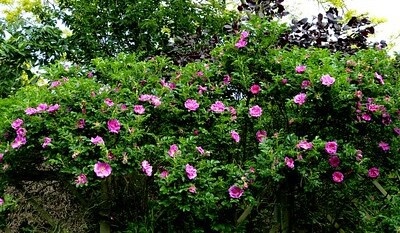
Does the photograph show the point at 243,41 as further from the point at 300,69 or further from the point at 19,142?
the point at 19,142

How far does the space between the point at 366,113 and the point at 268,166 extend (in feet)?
2.05

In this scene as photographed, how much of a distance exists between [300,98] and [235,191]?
2.01ft

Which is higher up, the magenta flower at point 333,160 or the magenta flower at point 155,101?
the magenta flower at point 155,101

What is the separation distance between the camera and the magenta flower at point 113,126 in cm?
287

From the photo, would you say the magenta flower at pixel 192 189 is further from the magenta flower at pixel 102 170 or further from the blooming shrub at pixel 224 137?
the magenta flower at pixel 102 170

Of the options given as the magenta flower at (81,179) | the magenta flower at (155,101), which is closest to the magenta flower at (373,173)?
the magenta flower at (155,101)

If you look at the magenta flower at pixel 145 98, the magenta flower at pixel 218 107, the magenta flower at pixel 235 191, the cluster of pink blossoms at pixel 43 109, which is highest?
the magenta flower at pixel 145 98

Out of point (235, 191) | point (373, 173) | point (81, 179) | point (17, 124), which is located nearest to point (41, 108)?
point (17, 124)

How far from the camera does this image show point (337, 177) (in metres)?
3.02

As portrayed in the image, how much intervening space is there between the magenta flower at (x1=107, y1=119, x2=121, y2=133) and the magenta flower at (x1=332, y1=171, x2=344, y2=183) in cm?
119

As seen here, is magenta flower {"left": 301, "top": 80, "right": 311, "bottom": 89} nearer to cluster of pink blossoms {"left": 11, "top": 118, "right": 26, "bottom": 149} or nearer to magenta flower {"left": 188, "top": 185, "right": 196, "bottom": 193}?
magenta flower {"left": 188, "top": 185, "right": 196, "bottom": 193}

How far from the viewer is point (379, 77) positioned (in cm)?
315

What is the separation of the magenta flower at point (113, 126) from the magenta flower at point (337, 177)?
119 cm

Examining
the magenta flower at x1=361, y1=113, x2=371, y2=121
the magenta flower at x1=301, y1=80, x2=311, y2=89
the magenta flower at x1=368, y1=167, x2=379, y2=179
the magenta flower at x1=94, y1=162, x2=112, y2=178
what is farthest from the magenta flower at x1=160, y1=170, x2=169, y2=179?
the magenta flower at x1=368, y1=167, x2=379, y2=179
